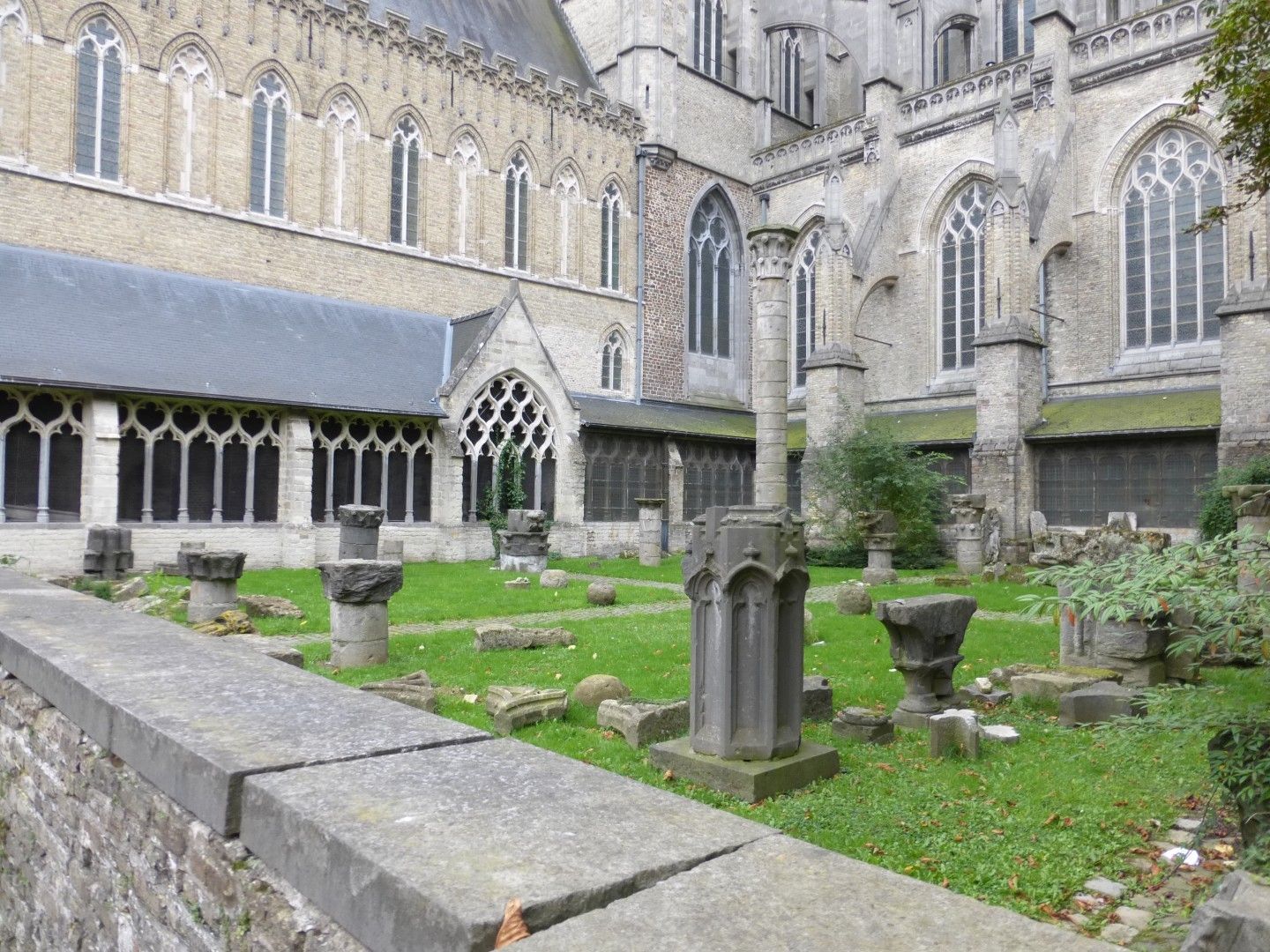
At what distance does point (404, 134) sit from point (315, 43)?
2.88 meters

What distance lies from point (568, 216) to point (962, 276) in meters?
11.7

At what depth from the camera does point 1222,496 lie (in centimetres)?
1616

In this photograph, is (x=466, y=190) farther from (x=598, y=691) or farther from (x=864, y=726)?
(x=864, y=726)

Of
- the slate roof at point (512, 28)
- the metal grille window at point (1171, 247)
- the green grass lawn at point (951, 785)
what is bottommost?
the green grass lawn at point (951, 785)

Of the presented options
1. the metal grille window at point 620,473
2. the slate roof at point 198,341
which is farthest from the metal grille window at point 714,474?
the slate roof at point 198,341

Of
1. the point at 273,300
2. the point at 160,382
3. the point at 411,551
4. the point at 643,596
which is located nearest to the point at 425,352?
the point at 273,300

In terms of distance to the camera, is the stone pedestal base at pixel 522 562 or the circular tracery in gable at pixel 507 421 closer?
the stone pedestal base at pixel 522 562

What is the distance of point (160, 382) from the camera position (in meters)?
16.3

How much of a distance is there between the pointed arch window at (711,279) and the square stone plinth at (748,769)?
24.7m

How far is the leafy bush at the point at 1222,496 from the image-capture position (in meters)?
16.5

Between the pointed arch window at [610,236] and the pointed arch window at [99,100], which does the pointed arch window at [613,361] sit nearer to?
the pointed arch window at [610,236]

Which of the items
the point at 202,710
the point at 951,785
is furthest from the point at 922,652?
the point at 202,710

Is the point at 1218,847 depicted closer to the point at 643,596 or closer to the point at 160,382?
the point at 643,596

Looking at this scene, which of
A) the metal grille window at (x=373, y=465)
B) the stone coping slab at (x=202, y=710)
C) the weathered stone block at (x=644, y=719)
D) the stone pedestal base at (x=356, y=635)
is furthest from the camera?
the metal grille window at (x=373, y=465)
